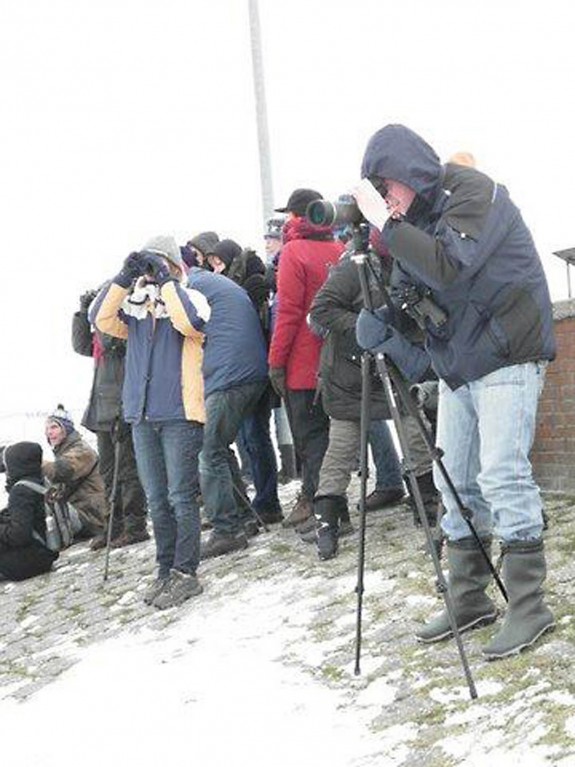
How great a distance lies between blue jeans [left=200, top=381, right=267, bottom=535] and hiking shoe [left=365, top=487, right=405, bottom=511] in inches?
38.8

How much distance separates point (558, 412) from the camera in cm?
662

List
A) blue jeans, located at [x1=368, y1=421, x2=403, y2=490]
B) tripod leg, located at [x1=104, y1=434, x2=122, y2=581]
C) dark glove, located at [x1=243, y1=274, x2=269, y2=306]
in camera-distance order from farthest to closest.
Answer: dark glove, located at [x1=243, y1=274, x2=269, y2=306] → tripod leg, located at [x1=104, y1=434, x2=122, y2=581] → blue jeans, located at [x1=368, y1=421, x2=403, y2=490]

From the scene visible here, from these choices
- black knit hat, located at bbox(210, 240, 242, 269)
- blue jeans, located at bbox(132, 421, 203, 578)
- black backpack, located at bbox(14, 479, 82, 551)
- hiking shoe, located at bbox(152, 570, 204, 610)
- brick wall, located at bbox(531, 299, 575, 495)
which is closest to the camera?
hiking shoe, located at bbox(152, 570, 204, 610)

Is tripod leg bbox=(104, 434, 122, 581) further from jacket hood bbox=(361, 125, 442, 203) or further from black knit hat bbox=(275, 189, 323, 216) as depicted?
jacket hood bbox=(361, 125, 442, 203)

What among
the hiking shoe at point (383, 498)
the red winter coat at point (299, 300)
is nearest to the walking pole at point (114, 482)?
the red winter coat at point (299, 300)

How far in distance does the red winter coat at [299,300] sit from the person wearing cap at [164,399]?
58 centimetres

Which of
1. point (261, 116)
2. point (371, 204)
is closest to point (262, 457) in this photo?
point (371, 204)

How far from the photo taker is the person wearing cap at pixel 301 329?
21.0 ft

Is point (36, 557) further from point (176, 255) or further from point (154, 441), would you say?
point (176, 255)

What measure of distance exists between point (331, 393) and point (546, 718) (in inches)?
125

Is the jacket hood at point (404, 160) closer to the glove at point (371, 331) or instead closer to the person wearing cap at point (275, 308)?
the glove at point (371, 331)

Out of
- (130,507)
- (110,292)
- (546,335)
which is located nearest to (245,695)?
(546,335)

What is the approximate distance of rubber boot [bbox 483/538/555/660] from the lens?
371cm

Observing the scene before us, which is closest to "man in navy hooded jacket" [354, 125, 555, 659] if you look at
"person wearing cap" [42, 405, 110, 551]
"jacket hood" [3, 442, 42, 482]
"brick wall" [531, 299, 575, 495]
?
"brick wall" [531, 299, 575, 495]
